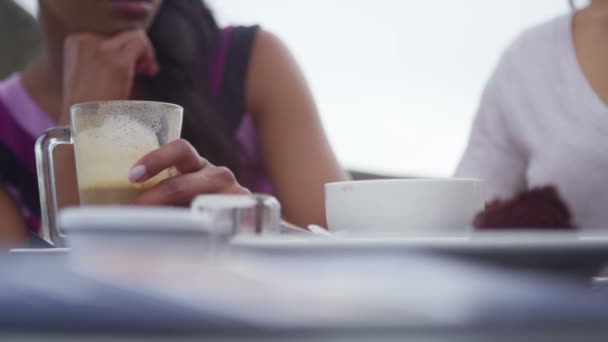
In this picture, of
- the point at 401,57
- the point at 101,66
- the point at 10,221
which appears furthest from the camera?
the point at 401,57

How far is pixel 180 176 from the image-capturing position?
23.2 inches

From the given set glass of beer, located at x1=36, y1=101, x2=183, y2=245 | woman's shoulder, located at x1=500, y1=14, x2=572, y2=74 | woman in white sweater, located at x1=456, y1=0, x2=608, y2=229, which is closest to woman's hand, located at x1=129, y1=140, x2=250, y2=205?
glass of beer, located at x1=36, y1=101, x2=183, y2=245

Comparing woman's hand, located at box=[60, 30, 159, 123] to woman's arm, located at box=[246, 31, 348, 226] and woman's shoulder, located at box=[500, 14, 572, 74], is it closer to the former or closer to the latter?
woman's arm, located at box=[246, 31, 348, 226]

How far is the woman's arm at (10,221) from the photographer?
1239 millimetres

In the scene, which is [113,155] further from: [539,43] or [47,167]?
[539,43]

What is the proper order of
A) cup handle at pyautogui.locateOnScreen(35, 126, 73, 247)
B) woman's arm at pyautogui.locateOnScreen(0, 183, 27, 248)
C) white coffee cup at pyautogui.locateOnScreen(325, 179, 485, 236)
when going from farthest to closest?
woman's arm at pyautogui.locateOnScreen(0, 183, 27, 248) < cup handle at pyautogui.locateOnScreen(35, 126, 73, 247) < white coffee cup at pyautogui.locateOnScreen(325, 179, 485, 236)

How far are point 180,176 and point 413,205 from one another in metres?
0.24

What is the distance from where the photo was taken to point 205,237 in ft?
0.79

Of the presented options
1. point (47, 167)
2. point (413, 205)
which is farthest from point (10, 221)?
point (413, 205)

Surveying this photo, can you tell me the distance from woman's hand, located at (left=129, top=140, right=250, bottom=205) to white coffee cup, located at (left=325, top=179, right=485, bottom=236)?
6.7 inches

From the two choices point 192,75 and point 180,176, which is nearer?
point 180,176

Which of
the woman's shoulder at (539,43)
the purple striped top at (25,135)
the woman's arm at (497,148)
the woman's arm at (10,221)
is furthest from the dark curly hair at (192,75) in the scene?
the woman's shoulder at (539,43)

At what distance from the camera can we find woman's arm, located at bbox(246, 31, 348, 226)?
124 cm

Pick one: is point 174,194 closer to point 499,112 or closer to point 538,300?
point 538,300
